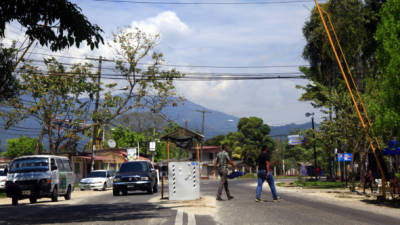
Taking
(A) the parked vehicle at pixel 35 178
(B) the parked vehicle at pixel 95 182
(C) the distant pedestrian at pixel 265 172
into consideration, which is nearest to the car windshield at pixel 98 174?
(B) the parked vehicle at pixel 95 182

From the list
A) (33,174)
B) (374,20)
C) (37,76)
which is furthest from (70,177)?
(374,20)

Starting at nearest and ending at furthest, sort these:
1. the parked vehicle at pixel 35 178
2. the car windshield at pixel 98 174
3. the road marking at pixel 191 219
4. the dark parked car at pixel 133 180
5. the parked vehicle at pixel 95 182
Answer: the road marking at pixel 191 219 → the parked vehicle at pixel 35 178 → the dark parked car at pixel 133 180 → the parked vehicle at pixel 95 182 → the car windshield at pixel 98 174

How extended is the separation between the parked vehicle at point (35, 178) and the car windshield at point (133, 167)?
164 inches

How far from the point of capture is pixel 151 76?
34.8m

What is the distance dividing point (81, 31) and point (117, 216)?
15.4 ft

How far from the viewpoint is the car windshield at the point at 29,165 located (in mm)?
21641

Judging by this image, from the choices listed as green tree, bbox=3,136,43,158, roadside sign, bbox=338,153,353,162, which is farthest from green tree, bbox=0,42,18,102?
green tree, bbox=3,136,43,158

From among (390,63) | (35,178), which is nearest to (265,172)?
(390,63)

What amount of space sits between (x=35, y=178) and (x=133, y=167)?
7.00 m

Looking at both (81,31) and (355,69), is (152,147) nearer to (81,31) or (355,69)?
(355,69)

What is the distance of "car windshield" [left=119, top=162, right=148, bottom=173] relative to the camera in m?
27.0

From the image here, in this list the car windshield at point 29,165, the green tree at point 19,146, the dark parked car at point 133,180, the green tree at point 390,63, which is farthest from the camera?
the green tree at point 19,146

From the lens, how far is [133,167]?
1073 inches

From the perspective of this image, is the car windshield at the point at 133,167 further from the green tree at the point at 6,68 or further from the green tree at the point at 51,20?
the green tree at the point at 51,20
